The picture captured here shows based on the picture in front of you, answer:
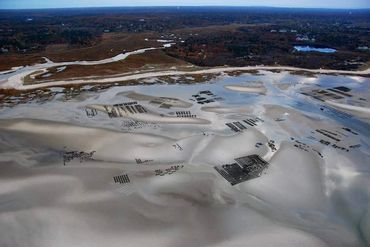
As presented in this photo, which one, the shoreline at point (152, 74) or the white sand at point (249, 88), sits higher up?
the white sand at point (249, 88)

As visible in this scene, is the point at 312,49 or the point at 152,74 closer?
the point at 152,74

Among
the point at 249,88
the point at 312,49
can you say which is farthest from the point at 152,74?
the point at 312,49

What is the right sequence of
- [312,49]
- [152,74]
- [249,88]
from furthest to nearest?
[312,49], [152,74], [249,88]

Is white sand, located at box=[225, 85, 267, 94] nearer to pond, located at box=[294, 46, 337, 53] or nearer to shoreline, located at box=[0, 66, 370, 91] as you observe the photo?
shoreline, located at box=[0, 66, 370, 91]

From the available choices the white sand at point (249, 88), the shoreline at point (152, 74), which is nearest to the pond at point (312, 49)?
the shoreline at point (152, 74)

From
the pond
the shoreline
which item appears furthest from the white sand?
the pond

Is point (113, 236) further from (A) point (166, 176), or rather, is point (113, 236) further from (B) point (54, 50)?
(B) point (54, 50)

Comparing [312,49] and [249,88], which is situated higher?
[249,88]

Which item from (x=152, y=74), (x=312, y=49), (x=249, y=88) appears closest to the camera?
(x=249, y=88)

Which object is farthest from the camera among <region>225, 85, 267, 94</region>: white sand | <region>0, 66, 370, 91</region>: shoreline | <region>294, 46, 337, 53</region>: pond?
<region>294, 46, 337, 53</region>: pond

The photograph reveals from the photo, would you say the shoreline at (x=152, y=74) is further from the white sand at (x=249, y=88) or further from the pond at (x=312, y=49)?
the pond at (x=312, y=49)

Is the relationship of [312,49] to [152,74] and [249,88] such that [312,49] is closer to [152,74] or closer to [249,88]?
[249,88]

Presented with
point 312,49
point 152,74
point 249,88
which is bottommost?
point 312,49

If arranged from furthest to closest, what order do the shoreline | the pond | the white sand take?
the pond < the shoreline < the white sand
